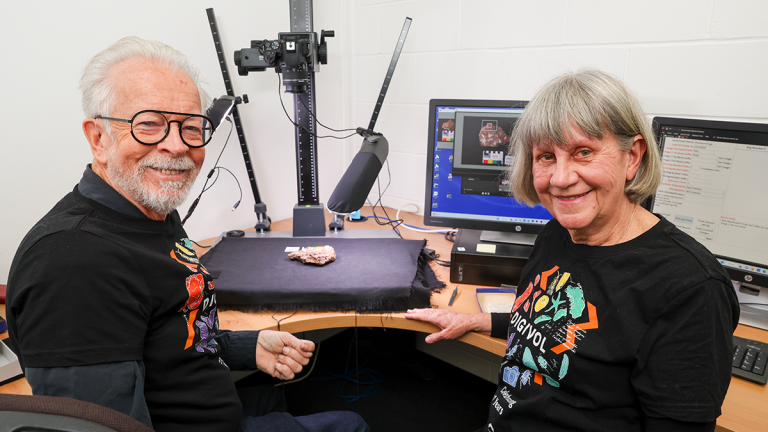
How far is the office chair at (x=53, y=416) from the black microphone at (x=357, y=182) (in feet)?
2.97

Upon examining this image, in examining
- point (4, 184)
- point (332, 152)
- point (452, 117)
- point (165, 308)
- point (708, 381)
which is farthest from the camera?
point (332, 152)

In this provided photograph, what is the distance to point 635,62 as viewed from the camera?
1.56 meters

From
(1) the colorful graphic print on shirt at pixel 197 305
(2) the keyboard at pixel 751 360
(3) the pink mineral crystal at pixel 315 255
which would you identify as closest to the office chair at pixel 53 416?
(1) the colorful graphic print on shirt at pixel 197 305

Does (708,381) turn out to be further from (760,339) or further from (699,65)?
(699,65)

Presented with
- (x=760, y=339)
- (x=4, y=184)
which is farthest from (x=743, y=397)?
(x=4, y=184)

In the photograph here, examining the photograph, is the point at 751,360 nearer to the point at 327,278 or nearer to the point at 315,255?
the point at 327,278

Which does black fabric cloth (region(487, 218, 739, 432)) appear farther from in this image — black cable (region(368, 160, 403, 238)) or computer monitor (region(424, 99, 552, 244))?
black cable (region(368, 160, 403, 238))

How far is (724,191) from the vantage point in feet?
3.98

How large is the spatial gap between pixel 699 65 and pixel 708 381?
43.4 inches

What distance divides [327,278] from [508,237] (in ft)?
2.14

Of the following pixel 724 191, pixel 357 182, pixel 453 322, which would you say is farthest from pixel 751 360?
pixel 357 182

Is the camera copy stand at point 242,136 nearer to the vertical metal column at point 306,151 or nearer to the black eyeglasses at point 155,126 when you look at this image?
the vertical metal column at point 306,151

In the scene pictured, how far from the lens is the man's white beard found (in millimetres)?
Answer: 965

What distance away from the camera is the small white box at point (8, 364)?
1040mm
